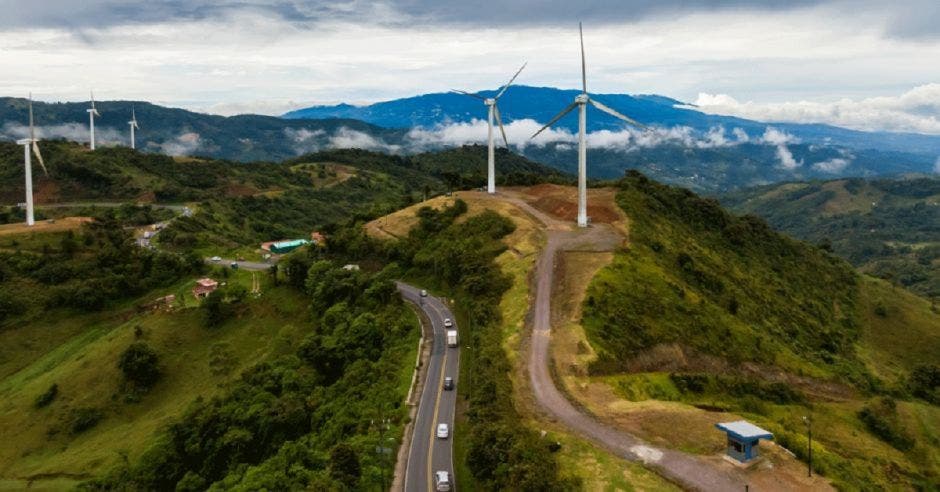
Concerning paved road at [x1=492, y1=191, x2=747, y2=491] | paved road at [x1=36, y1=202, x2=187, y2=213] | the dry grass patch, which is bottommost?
paved road at [x1=492, y1=191, x2=747, y2=491]

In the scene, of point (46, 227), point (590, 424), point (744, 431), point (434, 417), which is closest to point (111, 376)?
point (46, 227)

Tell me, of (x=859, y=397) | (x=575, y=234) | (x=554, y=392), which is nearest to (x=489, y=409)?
(x=554, y=392)

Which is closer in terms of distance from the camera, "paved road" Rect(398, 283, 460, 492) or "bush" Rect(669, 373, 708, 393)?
"paved road" Rect(398, 283, 460, 492)

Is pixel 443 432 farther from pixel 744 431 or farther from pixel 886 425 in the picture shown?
pixel 886 425

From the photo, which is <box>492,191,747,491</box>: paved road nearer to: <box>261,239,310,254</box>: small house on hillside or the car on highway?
the car on highway

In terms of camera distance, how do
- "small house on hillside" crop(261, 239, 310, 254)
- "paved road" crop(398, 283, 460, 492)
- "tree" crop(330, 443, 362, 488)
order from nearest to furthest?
"tree" crop(330, 443, 362, 488), "paved road" crop(398, 283, 460, 492), "small house on hillside" crop(261, 239, 310, 254)

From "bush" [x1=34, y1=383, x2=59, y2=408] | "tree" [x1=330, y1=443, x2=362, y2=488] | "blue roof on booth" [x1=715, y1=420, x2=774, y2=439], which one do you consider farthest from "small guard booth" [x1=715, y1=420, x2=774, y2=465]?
"bush" [x1=34, y1=383, x2=59, y2=408]

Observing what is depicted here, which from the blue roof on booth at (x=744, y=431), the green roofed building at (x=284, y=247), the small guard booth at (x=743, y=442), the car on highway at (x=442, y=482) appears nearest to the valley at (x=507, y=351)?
the small guard booth at (x=743, y=442)
